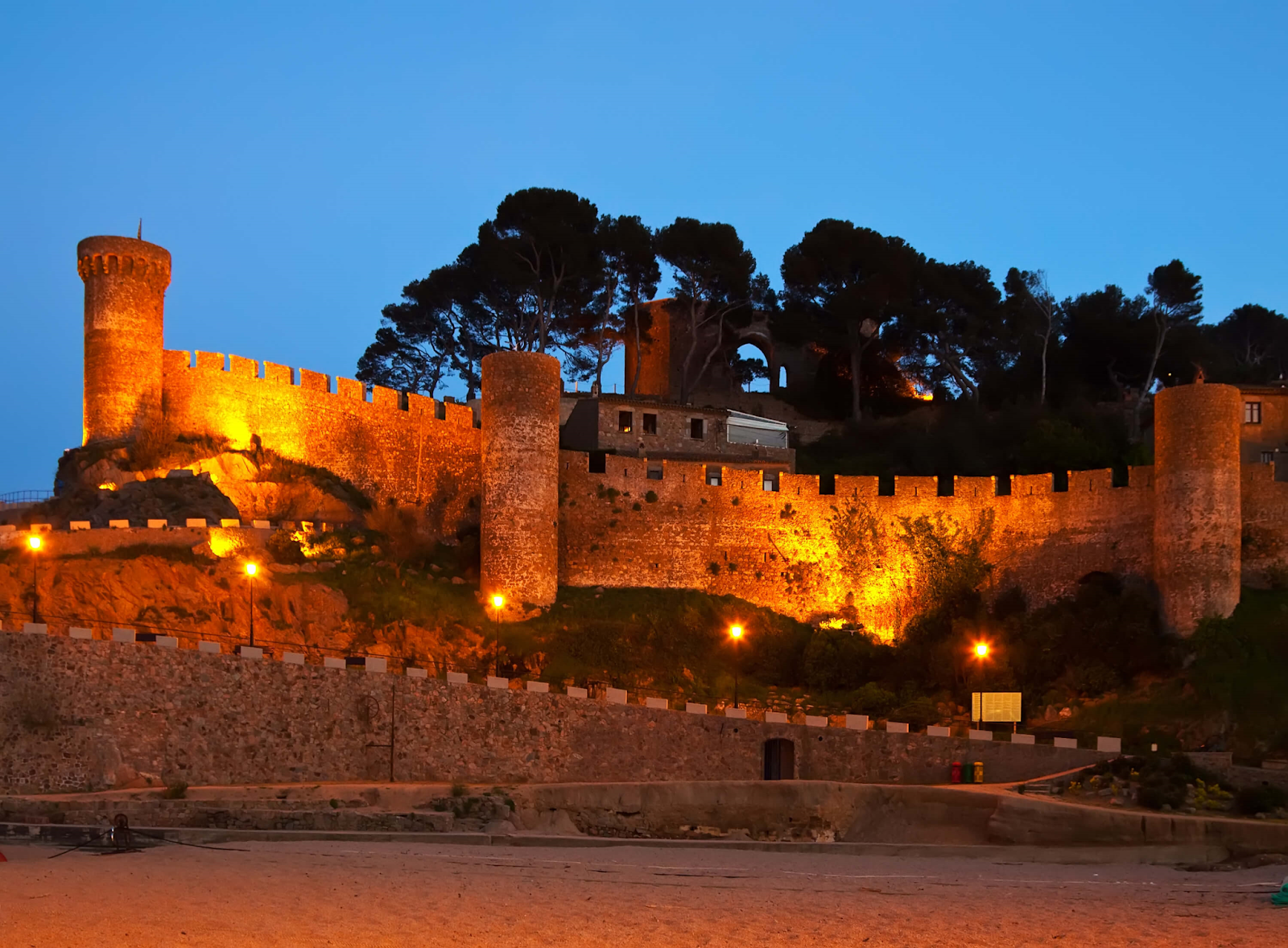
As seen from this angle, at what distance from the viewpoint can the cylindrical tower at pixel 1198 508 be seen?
34.6m

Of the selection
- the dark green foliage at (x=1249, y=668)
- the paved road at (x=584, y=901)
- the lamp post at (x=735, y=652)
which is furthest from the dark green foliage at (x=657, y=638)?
the paved road at (x=584, y=901)

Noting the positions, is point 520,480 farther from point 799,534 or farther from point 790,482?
point 799,534

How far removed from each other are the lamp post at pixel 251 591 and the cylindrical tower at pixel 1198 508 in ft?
69.5

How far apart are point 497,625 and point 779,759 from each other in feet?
25.7

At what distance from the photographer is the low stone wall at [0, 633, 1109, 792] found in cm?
2462

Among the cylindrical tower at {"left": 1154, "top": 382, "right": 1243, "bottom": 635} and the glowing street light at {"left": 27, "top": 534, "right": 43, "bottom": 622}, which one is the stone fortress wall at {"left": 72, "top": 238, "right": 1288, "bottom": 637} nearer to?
the cylindrical tower at {"left": 1154, "top": 382, "right": 1243, "bottom": 635}

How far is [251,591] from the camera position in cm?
3103

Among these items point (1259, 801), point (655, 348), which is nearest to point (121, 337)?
point (655, 348)

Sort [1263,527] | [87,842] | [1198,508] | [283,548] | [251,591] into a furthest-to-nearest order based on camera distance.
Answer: [1263,527] → [1198,508] → [283,548] → [251,591] → [87,842]

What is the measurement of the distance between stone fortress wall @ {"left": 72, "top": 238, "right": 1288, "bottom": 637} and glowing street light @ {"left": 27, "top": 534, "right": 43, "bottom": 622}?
754cm

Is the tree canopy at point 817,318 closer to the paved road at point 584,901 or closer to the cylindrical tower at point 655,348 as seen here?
the cylindrical tower at point 655,348

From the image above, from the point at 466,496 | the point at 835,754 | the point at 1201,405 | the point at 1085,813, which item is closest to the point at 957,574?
the point at 1201,405

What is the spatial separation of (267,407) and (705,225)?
2035cm

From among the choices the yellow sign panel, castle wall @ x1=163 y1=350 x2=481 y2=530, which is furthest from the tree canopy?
the yellow sign panel
